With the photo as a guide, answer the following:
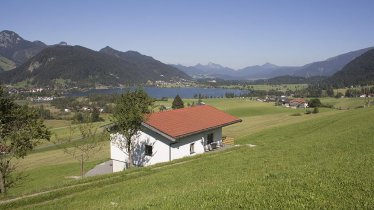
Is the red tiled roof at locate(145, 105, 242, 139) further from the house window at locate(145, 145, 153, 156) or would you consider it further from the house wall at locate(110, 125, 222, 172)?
the house window at locate(145, 145, 153, 156)

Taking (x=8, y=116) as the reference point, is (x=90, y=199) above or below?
below

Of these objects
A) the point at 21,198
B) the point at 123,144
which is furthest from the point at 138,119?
the point at 21,198

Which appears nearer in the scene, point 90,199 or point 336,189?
point 336,189

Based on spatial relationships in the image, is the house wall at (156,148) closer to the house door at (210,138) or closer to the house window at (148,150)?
the house window at (148,150)

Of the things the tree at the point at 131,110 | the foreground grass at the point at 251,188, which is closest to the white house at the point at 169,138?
the tree at the point at 131,110

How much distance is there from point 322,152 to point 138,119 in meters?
17.6

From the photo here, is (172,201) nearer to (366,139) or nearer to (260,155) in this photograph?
(260,155)

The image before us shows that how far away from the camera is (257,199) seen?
35.1 ft

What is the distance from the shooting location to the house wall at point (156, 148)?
125 ft

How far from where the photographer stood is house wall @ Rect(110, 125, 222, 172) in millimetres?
38125

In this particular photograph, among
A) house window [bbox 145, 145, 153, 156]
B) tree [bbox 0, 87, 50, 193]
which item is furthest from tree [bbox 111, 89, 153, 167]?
tree [bbox 0, 87, 50, 193]

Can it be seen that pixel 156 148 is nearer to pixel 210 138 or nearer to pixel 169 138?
pixel 169 138

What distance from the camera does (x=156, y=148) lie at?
127 feet

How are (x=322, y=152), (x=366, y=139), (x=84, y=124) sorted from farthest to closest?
(x=84, y=124) → (x=366, y=139) → (x=322, y=152)
